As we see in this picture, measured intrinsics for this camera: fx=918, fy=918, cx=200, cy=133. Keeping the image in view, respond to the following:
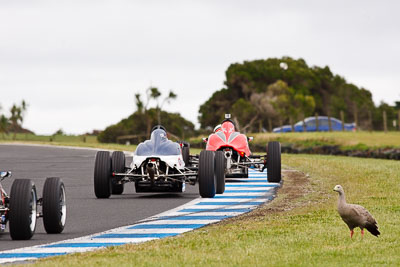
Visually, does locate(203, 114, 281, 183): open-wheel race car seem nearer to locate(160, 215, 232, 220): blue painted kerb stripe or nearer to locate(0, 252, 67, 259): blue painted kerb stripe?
locate(160, 215, 232, 220): blue painted kerb stripe

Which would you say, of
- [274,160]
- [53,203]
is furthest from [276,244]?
[274,160]

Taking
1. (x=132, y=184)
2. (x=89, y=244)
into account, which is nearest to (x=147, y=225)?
(x=89, y=244)

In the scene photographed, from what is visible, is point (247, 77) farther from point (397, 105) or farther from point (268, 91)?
point (397, 105)

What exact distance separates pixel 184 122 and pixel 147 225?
77.4 meters

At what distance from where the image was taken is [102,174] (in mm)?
18328

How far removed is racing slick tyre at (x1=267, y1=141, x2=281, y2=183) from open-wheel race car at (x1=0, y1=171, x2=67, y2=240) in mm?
9542

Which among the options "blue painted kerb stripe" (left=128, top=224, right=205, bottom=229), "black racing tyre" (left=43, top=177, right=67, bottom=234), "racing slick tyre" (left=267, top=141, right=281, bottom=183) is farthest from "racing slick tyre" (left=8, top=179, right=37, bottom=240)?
"racing slick tyre" (left=267, top=141, right=281, bottom=183)

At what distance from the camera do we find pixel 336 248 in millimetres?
10398

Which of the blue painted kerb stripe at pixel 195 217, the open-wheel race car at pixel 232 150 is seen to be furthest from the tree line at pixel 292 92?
the blue painted kerb stripe at pixel 195 217

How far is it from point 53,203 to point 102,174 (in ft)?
20.6

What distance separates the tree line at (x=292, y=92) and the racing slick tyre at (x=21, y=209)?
250ft

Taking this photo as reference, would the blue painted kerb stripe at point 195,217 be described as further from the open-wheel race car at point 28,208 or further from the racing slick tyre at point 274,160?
the racing slick tyre at point 274,160

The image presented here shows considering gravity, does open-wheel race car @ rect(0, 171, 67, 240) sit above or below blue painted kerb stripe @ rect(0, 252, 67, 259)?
above

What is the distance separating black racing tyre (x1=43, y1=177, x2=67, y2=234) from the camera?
1204 cm
